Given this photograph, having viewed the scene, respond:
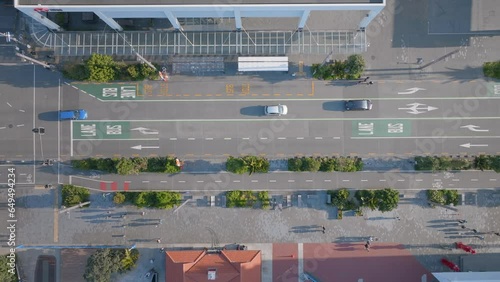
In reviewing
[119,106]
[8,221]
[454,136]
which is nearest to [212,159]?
[119,106]

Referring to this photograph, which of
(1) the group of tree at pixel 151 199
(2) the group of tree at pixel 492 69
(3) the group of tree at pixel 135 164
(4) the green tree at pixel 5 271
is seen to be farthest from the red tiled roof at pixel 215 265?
(2) the group of tree at pixel 492 69

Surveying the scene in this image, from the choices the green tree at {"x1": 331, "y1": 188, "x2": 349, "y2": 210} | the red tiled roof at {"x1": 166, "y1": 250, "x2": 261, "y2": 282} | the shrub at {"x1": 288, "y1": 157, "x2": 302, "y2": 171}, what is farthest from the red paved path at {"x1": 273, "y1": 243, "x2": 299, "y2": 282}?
the shrub at {"x1": 288, "y1": 157, "x2": 302, "y2": 171}

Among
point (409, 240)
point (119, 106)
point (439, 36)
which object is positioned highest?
point (439, 36)

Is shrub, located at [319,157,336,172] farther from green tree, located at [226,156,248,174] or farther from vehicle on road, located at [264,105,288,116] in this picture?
green tree, located at [226,156,248,174]

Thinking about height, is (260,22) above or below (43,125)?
above

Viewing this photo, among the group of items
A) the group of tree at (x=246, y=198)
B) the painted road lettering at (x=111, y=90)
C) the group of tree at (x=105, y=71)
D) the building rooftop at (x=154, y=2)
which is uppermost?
the building rooftop at (x=154, y=2)

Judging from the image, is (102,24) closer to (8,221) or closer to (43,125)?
(43,125)

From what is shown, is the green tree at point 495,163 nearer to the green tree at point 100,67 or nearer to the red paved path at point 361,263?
the red paved path at point 361,263
